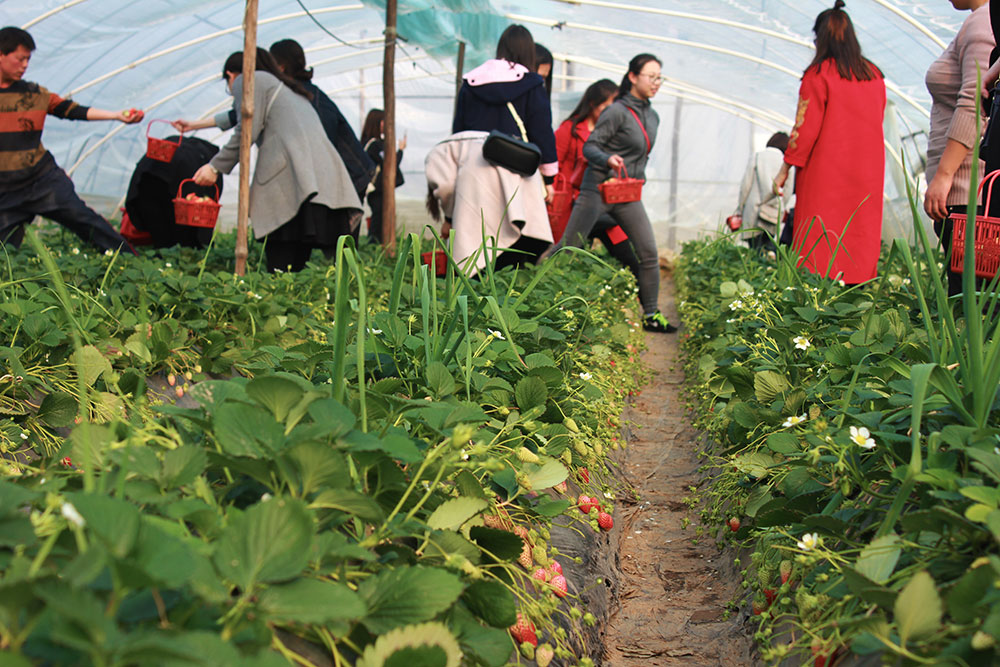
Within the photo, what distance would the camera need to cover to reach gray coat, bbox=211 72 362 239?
4.49 metres

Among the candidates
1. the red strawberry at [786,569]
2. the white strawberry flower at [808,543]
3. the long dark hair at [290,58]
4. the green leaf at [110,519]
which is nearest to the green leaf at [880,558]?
the white strawberry flower at [808,543]

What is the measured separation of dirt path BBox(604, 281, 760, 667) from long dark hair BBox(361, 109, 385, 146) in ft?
21.0

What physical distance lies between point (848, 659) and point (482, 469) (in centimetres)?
57

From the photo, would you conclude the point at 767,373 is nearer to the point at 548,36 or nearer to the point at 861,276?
the point at 861,276

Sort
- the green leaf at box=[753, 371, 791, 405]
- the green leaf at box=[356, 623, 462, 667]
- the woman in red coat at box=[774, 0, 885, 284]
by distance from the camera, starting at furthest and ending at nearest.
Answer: the woman in red coat at box=[774, 0, 885, 284] → the green leaf at box=[753, 371, 791, 405] → the green leaf at box=[356, 623, 462, 667]

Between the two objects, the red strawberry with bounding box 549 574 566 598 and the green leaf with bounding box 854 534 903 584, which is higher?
the green leaf with bounding box 854 534 903 584

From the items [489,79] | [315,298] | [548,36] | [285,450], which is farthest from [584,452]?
[548,36]

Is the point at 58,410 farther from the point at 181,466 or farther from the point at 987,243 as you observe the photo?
the point at 987,243

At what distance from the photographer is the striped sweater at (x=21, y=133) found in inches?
182

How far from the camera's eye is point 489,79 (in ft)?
14.1

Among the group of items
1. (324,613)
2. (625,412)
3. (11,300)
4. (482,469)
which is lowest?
(625,412)

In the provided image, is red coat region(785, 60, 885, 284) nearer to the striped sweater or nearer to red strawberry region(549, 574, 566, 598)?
red strawberry region(549, 574, 566, 598)

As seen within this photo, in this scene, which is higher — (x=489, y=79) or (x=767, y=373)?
(x=489, y=79)

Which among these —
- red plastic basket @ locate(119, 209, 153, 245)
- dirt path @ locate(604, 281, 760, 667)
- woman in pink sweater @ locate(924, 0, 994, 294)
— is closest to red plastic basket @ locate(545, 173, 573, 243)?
red plastic basket @ locate(119, 209, 153, 245)
